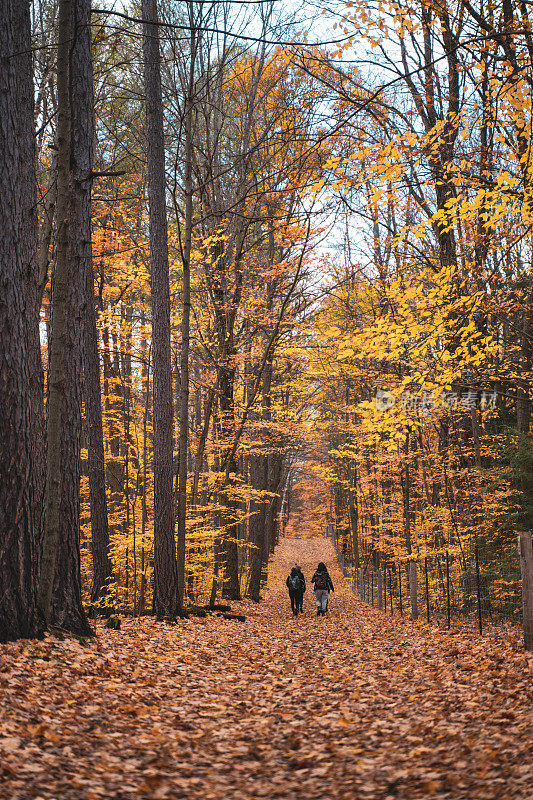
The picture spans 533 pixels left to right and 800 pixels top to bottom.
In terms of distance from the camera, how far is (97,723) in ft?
15.0

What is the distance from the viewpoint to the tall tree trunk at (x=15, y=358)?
5.82 m

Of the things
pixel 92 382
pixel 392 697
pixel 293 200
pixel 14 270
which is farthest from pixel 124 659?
pixel 293 200

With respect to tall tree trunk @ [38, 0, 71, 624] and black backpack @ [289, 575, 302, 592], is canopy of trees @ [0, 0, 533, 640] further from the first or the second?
black backpack @ [289, 575, 302, 592]

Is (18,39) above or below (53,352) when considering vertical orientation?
above

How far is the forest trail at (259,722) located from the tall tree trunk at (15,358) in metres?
0.55

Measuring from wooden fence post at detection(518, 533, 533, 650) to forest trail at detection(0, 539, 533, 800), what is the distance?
0.30m

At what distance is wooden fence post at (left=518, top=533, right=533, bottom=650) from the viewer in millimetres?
7117

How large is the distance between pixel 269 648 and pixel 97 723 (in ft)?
18.7

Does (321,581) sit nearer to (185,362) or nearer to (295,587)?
(295,587)

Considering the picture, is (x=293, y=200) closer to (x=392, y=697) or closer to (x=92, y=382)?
(x=92, y=382)

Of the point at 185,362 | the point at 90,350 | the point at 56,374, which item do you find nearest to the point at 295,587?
the point at 185,362

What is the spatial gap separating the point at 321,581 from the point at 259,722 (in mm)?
10834

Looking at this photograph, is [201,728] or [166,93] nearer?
[201,728]

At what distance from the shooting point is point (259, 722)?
515 centimetres
